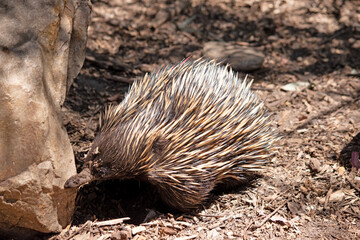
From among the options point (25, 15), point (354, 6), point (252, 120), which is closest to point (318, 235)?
point (252, 120)

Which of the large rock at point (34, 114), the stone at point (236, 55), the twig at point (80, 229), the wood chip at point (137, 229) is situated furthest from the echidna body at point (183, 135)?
the stone at point (236, 55)

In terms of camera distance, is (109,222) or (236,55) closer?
(109,222)

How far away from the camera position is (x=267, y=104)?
17.5ft

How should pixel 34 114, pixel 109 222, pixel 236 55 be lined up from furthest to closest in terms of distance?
1. pixel 236 55
2. pixel 109 222
3. pixel 34 114

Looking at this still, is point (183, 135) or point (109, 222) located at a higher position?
point (183, 135)

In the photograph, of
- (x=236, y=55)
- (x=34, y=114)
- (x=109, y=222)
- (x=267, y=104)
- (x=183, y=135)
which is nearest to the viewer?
(x=34, y=114)

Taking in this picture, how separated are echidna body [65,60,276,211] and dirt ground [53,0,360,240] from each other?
0.95 feet

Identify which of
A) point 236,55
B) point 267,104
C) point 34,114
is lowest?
point 267,104

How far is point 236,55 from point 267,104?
902mm

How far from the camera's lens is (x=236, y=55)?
19.3 feet

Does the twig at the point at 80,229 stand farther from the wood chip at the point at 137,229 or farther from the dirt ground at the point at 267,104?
the wood chip at the point at 137,229

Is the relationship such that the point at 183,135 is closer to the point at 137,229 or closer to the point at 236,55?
the point at 137,229

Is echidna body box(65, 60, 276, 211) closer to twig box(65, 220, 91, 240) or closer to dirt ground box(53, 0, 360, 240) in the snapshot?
dirt ground box(53, 0, 360, 240)

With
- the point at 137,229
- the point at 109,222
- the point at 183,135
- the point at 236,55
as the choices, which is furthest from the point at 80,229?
the point at 236,55
